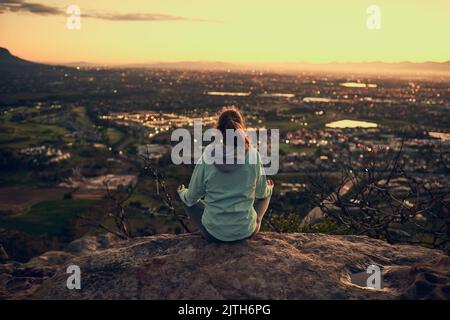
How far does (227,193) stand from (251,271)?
80cm

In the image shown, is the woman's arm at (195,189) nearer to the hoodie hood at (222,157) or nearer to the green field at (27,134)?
the hoodie hood at (222,157)

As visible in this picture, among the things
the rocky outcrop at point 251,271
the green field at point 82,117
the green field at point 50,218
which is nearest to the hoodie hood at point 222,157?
the rocky outcrop at point 251,271

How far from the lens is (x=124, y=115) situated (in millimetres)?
102625

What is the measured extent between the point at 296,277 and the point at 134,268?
158 cm

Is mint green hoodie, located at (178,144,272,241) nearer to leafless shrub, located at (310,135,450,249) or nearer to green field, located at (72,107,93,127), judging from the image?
leafless shrub, located at (310,135,450,249)

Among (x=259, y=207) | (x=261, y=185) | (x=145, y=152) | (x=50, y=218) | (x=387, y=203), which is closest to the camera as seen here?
(x=261, y=185)

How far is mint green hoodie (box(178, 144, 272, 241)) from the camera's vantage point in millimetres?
4492

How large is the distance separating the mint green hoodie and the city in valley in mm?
553

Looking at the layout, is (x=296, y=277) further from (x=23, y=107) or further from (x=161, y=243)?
(x=23, y=107)

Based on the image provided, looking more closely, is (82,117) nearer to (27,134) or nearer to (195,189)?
(27,134)

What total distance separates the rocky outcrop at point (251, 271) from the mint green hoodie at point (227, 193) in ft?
0.71

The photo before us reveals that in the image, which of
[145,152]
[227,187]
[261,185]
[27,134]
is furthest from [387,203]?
[27,134]

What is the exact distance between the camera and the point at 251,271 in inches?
166

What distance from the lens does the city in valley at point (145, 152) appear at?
869 inches
